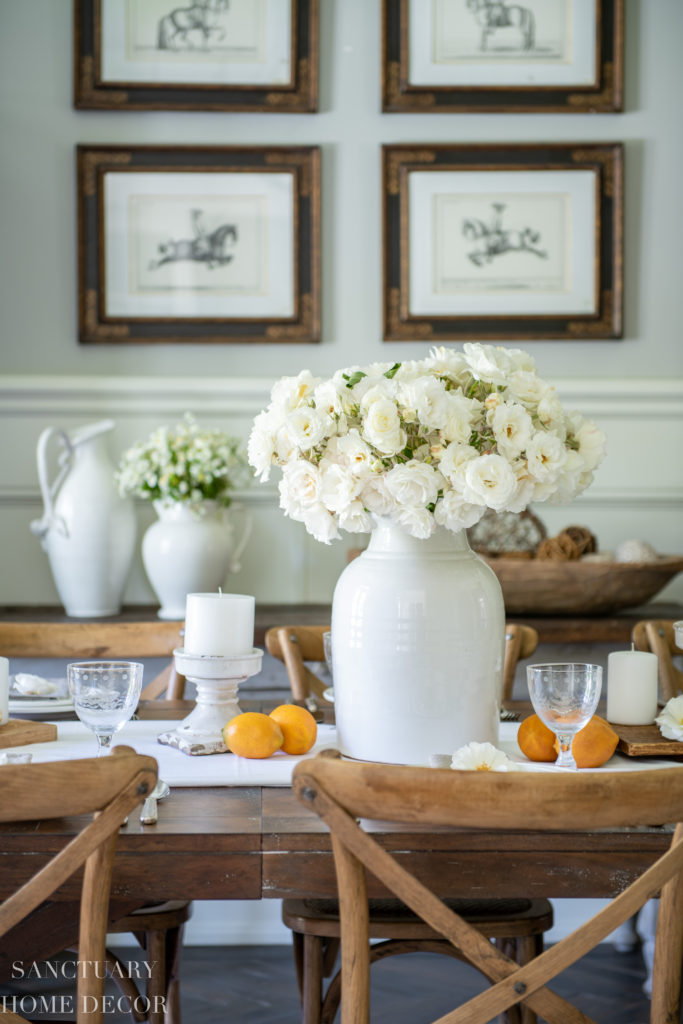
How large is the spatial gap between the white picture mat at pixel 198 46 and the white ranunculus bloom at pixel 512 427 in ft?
6.05

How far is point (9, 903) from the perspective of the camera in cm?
90

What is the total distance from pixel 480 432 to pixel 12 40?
2.12 m

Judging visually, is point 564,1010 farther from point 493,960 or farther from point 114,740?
point 114,740

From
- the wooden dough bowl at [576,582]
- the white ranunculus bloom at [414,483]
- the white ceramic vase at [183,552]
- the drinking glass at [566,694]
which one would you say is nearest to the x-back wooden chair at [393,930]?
the drinking glass at [566,694]

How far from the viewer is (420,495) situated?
4.04ft

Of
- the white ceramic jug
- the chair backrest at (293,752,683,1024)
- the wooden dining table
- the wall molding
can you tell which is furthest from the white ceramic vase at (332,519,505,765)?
the wall molding

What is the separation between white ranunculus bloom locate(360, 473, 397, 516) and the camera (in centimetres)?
126

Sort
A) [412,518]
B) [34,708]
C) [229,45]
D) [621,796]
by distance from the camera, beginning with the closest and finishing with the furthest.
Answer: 1. [621,796]
2. [412,518]
3. [34,708]
4. [229,45]

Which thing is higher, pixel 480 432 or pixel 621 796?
pixel 480 432

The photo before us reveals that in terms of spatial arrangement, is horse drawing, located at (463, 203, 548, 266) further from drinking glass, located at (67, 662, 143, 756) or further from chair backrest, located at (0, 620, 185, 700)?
drinking glass, located at (67, 662, 143, 756)

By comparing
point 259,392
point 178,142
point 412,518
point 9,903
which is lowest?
point 9,903

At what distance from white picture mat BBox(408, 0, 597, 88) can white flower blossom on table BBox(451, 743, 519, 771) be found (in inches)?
82.9

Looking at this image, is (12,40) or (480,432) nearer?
(480,432)

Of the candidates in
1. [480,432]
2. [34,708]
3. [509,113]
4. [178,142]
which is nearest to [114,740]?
[34,708]
